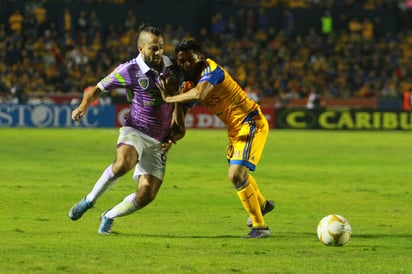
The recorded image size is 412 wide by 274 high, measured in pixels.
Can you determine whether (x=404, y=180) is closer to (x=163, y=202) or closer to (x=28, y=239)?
(x=163, y=202)

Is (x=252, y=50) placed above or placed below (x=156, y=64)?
below

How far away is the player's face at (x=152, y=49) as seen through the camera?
10.5m

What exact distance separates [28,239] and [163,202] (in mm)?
4364

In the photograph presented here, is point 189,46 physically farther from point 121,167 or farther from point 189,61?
point 121,167

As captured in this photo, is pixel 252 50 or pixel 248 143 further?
pixel 252 50

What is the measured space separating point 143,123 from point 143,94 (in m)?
0.31

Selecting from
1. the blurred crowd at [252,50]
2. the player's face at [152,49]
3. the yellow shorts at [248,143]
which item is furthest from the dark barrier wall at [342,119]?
the player's face at [152,49]

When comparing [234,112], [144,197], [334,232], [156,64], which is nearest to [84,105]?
[156,64]

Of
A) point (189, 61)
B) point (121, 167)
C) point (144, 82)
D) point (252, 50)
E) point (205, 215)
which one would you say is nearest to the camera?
point (121, 167)

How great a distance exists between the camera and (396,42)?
4444cm

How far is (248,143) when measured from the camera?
1099 cm

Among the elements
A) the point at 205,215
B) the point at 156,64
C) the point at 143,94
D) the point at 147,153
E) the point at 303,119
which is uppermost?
the point at 156,64

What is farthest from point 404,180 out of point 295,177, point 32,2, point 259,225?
point 32,2

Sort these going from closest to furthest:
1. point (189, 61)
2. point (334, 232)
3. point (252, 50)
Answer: point (334, 232), point (189, 61), point (252, 50)
